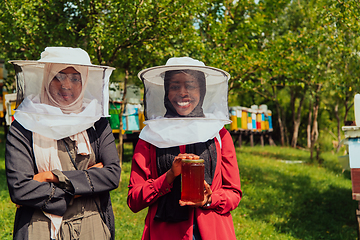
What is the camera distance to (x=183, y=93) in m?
2.34

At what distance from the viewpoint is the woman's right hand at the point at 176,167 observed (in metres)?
2.02

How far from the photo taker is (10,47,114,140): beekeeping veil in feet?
7.24

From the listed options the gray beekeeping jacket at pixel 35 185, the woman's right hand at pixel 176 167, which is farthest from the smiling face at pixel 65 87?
the woman's right hand at pixel 176 167

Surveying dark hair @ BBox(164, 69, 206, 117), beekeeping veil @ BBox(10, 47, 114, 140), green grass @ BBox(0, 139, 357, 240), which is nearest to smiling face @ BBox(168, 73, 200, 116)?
dark hair @ BBox(164, 69, 206, 117)

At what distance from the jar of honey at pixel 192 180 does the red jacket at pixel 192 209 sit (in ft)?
0.49

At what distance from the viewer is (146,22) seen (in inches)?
248

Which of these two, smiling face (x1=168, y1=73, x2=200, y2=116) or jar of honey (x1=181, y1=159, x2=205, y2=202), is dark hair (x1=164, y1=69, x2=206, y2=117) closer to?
smiling face (x1=168, y1=73, x2=200, y2=116)

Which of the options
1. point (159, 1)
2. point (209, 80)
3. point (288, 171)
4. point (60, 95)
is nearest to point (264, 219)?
point (288, 171)

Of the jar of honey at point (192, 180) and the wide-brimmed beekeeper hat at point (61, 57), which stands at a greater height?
the wide-brimmed beekeeper hat at point (61, 57)

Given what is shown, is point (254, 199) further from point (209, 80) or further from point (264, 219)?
point (209, 80)

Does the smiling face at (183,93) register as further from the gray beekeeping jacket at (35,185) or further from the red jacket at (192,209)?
the gray beekeeping jacket at (35,185)

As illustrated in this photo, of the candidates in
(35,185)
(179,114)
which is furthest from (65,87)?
(179,114)

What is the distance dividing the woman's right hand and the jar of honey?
38 millimetres

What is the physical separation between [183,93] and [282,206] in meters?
6.79
